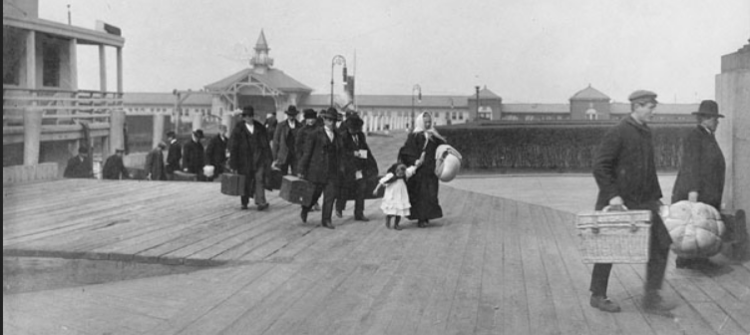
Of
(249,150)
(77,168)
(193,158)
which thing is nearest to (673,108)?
(249,150)

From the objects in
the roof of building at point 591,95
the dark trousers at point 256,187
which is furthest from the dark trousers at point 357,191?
the roof of building at point 591,95

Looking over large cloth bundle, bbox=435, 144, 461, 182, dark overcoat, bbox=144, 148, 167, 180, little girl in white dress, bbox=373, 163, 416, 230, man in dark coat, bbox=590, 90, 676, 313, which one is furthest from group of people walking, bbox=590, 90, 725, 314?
dark overcoat, bbox=144, 148, 167, 180

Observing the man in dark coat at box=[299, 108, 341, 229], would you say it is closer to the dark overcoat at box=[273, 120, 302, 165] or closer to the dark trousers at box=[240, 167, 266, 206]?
the dark trousers at box=[240, 167, 266, 206]

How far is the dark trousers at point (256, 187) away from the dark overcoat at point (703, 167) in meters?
6.36

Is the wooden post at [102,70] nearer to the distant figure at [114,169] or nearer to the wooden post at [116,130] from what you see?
the wooden post at [116,130]

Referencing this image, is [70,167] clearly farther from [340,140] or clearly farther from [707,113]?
[707,113]

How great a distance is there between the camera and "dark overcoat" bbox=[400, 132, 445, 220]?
389 inches

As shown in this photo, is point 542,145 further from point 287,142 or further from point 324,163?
point 324,163

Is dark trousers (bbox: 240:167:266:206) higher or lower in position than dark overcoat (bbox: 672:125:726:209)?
lower

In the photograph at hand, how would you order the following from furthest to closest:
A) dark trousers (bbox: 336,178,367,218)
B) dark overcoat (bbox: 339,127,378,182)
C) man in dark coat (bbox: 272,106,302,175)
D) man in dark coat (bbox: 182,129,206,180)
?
man in dark coat (bbox: 182,129,206,180)
man in dark coat (bbox: 272,106,302,175)
dark trousers (bbox: 336,178,367,218)
dark overcoat (bbox: 339,127,378,182)

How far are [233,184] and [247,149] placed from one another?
1.83ft

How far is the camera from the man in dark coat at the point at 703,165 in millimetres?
6484

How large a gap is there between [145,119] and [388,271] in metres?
52.2

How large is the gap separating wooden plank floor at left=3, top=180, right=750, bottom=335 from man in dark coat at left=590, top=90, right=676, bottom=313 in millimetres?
203
